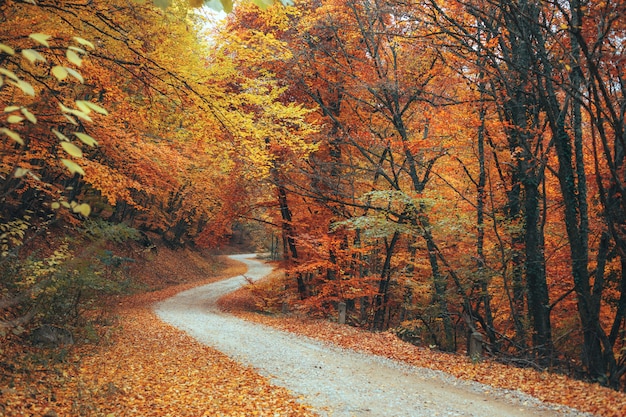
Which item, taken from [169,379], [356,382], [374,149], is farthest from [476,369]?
[374,149]

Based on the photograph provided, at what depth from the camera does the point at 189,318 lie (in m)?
14.9

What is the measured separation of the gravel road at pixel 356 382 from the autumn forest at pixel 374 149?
2633mm

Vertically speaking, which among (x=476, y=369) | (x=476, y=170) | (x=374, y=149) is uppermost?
(x=374, y=149)

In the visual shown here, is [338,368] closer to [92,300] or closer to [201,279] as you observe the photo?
[92,300]

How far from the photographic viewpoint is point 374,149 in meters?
15.6

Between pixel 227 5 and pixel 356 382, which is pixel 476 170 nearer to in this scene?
pixel 356 382

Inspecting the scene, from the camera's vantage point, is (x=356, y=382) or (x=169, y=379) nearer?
(x=169, y=379)

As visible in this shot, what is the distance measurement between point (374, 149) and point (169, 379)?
35.3 ft

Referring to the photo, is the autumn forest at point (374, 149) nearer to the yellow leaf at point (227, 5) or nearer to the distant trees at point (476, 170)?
the distant trees at point (476, 170)

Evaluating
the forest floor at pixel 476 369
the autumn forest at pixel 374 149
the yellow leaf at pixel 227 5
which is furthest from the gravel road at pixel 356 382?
the yellow leaf at pixel 227 5

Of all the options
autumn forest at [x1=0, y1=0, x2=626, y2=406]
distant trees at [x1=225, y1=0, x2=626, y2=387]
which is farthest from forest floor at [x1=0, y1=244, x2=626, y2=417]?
distant trees at [x1=225, y1=0, x2=626, y2=387]

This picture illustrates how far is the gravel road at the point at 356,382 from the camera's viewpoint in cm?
628

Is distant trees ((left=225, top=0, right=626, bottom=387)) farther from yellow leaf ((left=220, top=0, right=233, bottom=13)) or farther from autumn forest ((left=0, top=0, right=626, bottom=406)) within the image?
yellow leaf ((left=220, top=0, right=233, bottom=13))

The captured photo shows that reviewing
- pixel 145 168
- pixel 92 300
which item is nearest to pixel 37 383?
pixel 92 300
